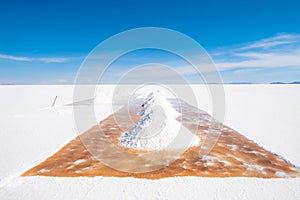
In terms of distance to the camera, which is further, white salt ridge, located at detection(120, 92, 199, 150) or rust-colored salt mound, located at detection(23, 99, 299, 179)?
white salt ridge, located at detection(120, 92, 199, 150)

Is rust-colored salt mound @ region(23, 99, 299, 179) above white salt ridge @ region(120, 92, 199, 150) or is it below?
below

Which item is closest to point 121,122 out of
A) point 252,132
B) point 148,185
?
point 252,132

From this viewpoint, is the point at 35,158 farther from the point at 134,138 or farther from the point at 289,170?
the point at 289,170

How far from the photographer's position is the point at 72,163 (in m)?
5.00

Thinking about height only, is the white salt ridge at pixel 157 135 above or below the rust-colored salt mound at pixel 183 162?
above

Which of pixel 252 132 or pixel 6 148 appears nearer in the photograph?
pixel 6 148

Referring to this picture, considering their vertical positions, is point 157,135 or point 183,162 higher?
point 157,135

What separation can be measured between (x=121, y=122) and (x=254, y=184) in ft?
22.8

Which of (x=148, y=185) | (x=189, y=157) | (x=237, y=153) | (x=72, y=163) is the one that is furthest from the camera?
(x=237, y=153)

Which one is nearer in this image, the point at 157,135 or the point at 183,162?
the point at 183,162

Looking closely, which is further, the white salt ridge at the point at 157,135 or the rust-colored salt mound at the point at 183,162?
the white salt ridge at the point at 157,135

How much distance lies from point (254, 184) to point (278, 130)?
17.0 ft

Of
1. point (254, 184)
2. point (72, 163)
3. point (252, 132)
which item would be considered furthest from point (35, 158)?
point (252, 132)

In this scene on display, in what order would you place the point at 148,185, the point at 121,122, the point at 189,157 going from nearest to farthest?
the point at 148,185, the point at 189,157, the point at 121,122
